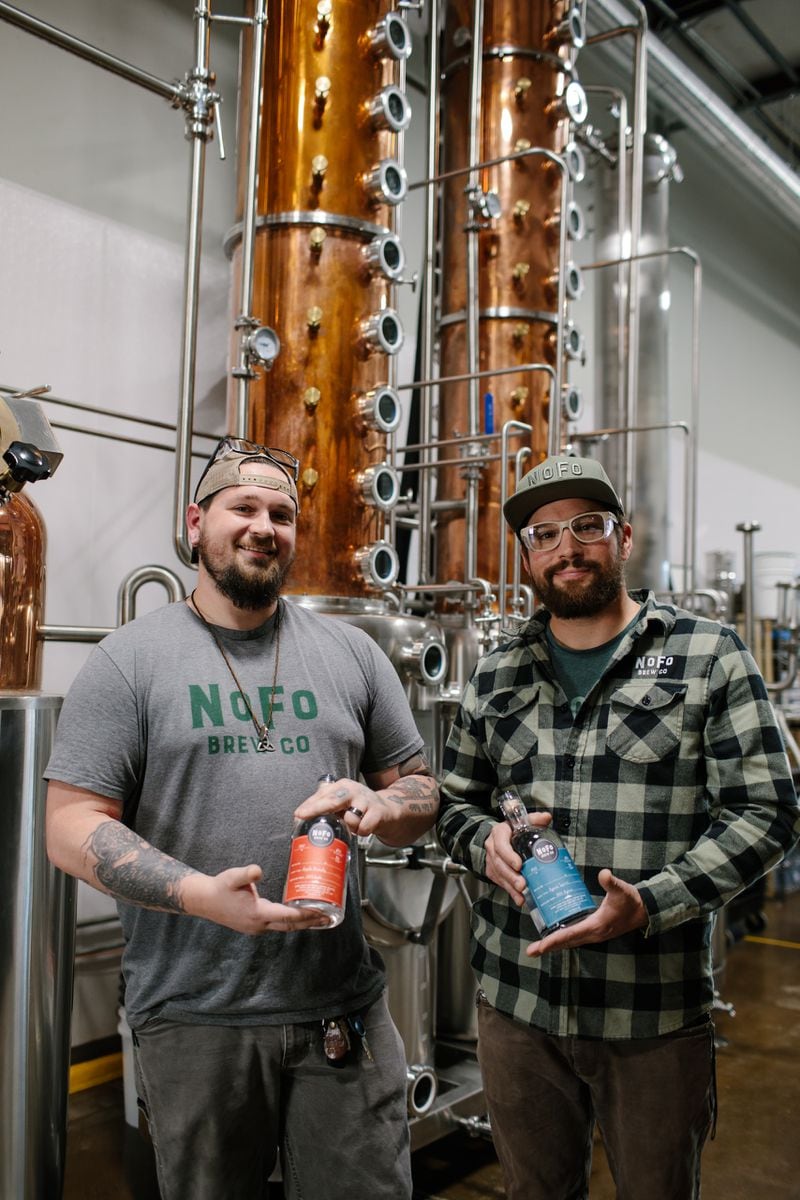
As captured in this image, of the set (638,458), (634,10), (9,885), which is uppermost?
(634,10)

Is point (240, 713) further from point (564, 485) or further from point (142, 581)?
point (142, 581)

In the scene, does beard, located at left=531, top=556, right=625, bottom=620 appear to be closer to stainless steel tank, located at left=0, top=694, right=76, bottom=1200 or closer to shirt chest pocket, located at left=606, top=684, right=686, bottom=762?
shirt chest pocket, located at left=606, top=684, right=686, bottom=762

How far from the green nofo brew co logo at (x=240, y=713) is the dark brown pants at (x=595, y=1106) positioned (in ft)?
2.04

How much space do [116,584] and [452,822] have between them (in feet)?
6.69

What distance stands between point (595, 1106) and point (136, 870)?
888mm

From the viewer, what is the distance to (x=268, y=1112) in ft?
5.41

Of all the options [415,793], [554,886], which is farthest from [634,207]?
[554,886]

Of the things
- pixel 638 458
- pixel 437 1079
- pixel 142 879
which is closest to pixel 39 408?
pixel 142 879

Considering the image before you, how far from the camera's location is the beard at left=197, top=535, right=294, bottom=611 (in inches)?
67.9

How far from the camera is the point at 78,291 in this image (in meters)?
3.47

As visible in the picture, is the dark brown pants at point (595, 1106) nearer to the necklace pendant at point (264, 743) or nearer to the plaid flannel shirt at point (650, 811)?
the plaid flannel shirt at point (650, 811)

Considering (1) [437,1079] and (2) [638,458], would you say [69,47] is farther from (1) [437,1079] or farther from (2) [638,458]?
(2) [638,458]

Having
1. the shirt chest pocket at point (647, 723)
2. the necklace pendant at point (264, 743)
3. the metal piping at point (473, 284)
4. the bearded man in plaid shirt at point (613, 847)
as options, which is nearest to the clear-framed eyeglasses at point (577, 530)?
the bearded man in plaid shirt at point (613, 847)

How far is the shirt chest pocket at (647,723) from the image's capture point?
5.58ft
